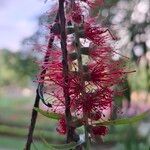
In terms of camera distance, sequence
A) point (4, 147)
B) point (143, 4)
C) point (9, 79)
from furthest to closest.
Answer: point (9, 79) → point (4, 147) → point (143, 4)

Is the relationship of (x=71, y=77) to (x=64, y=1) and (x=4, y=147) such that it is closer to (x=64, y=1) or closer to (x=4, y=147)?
(x=64, y=1)

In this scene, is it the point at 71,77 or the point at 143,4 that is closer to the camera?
the point at 71,77

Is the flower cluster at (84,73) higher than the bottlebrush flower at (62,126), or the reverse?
the flower cluster at (84,73)

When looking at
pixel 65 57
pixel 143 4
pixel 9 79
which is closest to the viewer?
pixel 65 57

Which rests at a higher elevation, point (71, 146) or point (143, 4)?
point (143, 4)

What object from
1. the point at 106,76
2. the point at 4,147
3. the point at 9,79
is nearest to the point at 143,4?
the point at 106,76

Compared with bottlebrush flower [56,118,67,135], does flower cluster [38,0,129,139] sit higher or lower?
higher

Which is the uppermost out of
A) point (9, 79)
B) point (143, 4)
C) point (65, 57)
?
point (9, 79)

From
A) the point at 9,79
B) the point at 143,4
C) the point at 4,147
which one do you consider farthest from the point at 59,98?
the point at 9,79
